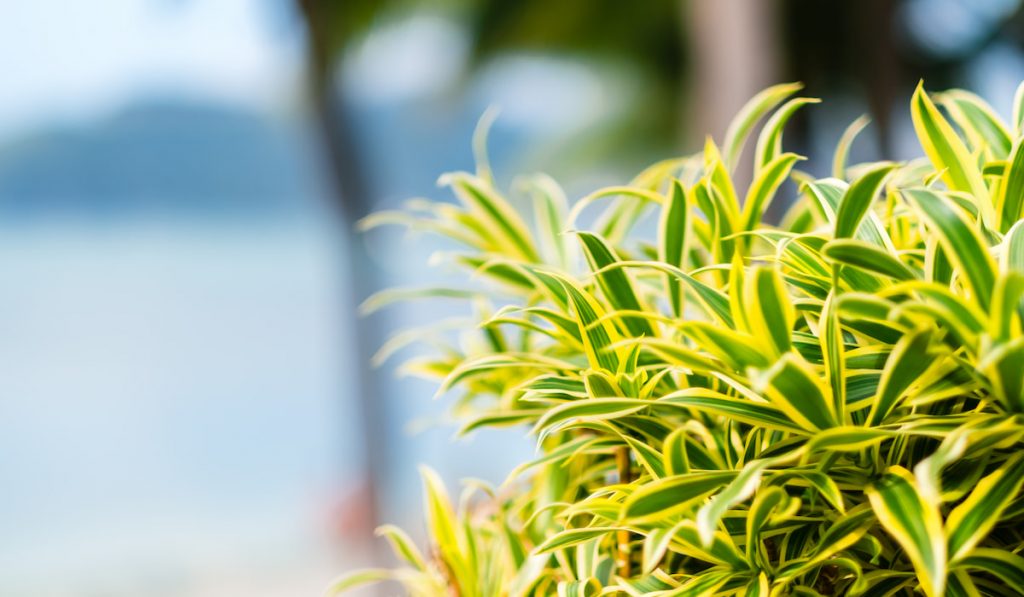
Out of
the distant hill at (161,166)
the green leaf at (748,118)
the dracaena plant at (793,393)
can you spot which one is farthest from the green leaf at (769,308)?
the distant hill at (161,166)

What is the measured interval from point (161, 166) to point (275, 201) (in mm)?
2519

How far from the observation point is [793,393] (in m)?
0.40

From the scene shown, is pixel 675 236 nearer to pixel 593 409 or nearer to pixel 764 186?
pixel 764 186

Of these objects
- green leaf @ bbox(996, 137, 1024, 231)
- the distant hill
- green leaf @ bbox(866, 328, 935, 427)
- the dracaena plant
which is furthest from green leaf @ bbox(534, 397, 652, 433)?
the distant hill

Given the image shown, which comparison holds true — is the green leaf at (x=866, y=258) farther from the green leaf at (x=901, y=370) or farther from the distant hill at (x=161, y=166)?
the distant hill at (x=161, y=166)

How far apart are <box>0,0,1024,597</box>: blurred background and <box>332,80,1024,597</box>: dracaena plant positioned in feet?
5.67

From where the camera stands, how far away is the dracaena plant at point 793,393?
1.26 ft

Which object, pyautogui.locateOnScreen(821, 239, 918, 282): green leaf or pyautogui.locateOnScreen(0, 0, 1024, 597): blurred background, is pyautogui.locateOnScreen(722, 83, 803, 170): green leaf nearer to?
pyautogui.locateOnScreen(821, 239, 918, 282): green leaf

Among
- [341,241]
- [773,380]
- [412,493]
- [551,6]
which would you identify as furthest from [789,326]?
[412,493]

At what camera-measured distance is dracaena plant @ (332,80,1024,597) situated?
383 mm

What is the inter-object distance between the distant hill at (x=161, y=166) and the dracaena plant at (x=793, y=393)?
60.7 feet

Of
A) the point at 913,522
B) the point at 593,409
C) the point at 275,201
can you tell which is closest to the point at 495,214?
the point at 593,409

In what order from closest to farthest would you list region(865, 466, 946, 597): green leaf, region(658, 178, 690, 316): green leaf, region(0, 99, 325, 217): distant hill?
region(865, 466, 946, 597): green leaf, region(658, 178, 690, 316): green leaf, region(0, 99, 325, 217): distant hill

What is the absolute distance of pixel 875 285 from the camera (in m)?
0.45
